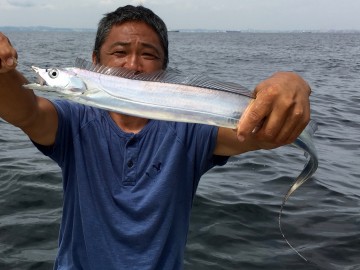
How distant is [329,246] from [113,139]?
3.89 m

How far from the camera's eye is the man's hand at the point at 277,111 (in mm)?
2355

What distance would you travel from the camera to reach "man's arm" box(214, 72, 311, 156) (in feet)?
7.73

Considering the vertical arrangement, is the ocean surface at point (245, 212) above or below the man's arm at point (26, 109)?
below

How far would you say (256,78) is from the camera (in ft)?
78.1

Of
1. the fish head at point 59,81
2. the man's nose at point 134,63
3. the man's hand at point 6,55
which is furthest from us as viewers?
the man's nose at point 134,63

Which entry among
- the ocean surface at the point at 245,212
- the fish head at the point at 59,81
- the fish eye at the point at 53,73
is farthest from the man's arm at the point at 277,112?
the ocean surface at the point at 245,212

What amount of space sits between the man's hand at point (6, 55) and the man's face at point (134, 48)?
977 mm

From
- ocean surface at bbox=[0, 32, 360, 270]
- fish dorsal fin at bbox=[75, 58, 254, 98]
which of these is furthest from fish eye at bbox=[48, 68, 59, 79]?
ocean surface at bbox=[0, 32, 360, 270]

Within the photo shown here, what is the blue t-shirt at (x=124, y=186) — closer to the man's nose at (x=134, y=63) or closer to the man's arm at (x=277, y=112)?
the man's nose at (x=134, y=63)

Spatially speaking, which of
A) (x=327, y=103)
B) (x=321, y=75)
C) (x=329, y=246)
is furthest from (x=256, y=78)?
(x=329, y=246)

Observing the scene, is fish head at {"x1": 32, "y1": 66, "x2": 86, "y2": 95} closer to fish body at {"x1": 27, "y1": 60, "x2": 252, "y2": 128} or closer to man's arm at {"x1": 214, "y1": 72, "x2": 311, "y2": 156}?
fish body at {"x1": 27, "y1": 60, "x2": 252, "y2": 128}

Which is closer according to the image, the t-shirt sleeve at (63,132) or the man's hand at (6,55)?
the man's hand at (6,55)

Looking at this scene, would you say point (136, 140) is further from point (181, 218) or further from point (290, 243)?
point (290, 243)

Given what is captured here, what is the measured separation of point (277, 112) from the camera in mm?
2369
